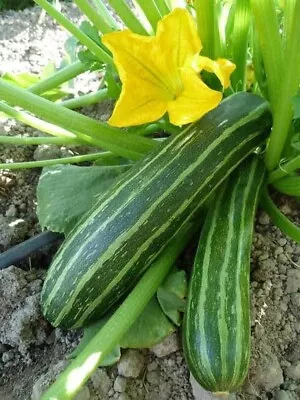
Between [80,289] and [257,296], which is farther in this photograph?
[257,296]

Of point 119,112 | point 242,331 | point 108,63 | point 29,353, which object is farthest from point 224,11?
point 29,353

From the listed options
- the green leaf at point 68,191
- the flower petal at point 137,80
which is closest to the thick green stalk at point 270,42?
the flower petal at point 137,80

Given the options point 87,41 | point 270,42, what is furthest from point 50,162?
point 270,42

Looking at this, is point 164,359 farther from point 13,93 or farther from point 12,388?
point 13,93

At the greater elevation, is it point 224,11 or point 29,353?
point 224,11

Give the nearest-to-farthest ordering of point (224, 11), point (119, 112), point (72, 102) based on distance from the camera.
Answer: point (119, 112), point (224, 11), point (72, 102)

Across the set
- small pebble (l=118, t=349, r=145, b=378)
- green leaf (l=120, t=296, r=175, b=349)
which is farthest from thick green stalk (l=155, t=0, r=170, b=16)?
small pebble (l=118, t=349, r=145, b=378)

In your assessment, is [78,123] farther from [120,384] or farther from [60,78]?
[120,384]

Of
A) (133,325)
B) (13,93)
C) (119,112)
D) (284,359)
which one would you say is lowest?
(284,359)
